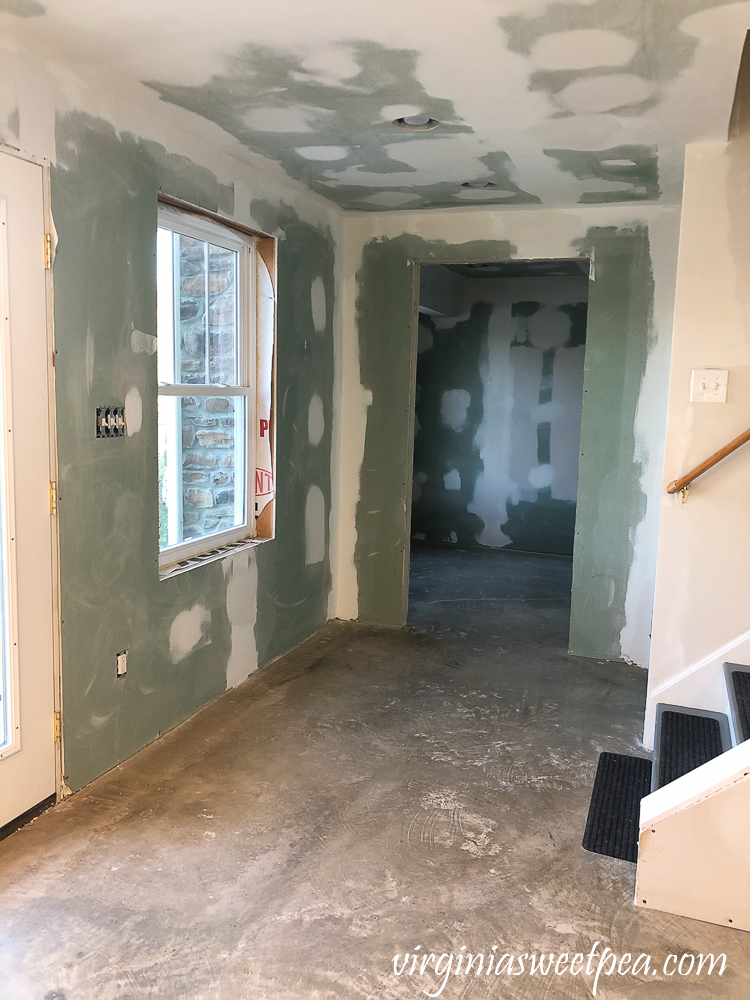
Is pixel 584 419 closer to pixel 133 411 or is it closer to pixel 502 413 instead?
pixel 133 411

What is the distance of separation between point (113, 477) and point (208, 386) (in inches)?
33.8

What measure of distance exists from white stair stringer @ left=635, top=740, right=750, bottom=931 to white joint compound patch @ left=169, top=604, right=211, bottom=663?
6.29 ft

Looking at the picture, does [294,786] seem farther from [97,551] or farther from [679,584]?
[679,584]

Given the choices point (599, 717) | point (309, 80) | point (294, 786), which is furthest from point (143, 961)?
point (309, 80)

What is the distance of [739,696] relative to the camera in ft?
9.29

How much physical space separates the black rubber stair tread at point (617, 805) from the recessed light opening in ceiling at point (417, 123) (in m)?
2.53

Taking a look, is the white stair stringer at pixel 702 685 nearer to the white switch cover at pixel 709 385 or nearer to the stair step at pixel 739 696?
the stair step at pixel 739 696

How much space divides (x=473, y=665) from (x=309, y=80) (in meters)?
2.91

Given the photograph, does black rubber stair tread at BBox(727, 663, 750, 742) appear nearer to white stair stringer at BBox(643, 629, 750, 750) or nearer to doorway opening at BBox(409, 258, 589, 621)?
white stair stringer at BBox(643, 629, 750, 750)

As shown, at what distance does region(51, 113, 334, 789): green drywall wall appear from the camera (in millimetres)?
2596

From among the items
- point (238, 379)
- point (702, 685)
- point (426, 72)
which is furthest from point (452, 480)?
point (426, 72)

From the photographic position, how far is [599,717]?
357cm

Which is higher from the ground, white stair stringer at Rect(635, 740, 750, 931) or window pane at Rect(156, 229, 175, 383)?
window pane at Rect(156, 229, 175, 383)

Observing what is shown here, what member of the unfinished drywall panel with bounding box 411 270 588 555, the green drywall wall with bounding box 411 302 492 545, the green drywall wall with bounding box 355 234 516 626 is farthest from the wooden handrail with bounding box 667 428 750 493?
the green drywall wall with bounding box 411 302 492 545
